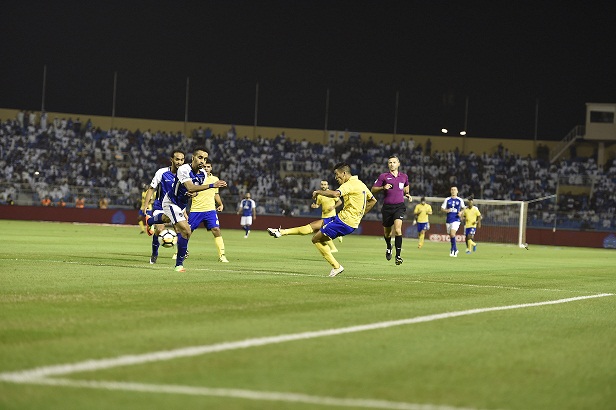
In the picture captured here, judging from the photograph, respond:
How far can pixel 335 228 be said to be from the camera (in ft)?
56.1

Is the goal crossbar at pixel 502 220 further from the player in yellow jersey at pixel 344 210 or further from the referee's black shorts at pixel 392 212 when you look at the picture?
the player in yellow jersey at pixel 344 210

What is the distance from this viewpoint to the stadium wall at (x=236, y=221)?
2083 inches

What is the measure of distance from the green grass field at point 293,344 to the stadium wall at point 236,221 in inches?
1530

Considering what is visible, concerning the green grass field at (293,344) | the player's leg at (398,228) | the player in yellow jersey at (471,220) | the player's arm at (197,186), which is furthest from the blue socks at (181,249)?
the player in yellow jersey at (471,220)

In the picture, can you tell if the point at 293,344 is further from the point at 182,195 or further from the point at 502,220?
the point at 502,220

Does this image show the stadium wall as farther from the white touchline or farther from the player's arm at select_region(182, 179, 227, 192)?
the white touchline

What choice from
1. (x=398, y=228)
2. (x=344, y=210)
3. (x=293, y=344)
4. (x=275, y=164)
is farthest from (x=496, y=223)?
(x=293, y=344)

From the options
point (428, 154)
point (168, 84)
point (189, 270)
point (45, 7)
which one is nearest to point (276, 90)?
point (168, 84)

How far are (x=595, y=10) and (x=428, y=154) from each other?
56.2 ft

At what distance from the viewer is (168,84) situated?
74062mm

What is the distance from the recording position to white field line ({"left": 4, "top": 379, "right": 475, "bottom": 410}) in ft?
18.1

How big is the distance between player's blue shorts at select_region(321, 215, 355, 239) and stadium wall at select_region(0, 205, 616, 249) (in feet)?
112

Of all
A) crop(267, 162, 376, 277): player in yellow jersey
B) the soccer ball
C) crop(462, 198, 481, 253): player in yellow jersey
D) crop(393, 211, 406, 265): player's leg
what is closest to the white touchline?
crop(267, 162, 376, 277): player in yellow jersey

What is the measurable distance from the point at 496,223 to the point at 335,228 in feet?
111
